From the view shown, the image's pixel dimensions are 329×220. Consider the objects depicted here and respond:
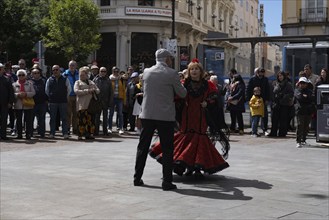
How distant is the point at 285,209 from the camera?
6559 mm

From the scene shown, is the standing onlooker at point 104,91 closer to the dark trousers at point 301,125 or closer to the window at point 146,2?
the dark trousers at point 301,125

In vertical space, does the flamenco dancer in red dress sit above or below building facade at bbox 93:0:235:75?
below

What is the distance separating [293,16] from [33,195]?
4394cm

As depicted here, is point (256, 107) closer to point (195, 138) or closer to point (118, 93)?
point (118, 93)

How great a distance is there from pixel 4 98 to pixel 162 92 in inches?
298

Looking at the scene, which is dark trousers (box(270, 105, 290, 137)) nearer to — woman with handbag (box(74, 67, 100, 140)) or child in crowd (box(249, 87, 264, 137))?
child in crowd (box(249, 87, 264, 137))

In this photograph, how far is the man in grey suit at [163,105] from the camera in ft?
25.3

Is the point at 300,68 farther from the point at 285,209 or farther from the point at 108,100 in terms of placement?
the point at 285,209

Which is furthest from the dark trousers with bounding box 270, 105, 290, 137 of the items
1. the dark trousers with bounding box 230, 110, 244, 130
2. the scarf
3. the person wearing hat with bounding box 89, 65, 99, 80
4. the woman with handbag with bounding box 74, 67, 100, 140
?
the scarf

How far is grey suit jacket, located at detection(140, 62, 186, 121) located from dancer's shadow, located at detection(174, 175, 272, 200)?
3.60 ft

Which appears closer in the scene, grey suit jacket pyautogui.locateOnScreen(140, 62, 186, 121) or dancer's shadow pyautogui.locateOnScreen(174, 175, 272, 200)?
dancer's shadow pyautogui.locateOnScreen(174, 175, 272, 200)

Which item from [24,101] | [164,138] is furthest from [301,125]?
[24,101]

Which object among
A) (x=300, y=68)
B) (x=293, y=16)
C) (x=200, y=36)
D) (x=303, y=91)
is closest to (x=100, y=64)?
(x=200, y=36)

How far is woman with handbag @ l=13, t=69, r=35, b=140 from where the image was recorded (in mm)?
14266
